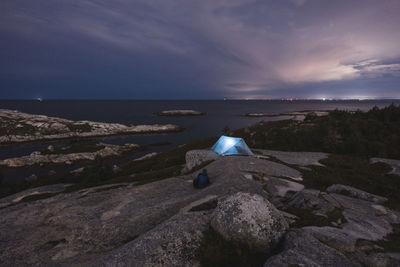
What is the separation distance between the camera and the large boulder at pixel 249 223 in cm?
730

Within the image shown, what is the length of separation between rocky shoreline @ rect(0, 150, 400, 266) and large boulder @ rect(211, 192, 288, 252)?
38 millimetres

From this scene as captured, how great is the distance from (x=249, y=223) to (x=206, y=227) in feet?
6.60

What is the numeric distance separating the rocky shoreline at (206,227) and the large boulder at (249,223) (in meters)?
0.04

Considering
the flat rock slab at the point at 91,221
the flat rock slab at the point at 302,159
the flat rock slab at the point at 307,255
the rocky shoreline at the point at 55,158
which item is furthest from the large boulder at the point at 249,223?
the rocky shoreline at the point at 55,158

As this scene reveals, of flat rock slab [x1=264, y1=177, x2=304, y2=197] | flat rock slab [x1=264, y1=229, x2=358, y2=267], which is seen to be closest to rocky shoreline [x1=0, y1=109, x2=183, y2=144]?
flat rock slab [x1=264, y1=177, x2=304, y2=197]

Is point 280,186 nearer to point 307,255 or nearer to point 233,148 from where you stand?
point 307,255

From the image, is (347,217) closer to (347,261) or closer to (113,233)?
(347,261)

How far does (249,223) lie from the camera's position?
24.6 feet

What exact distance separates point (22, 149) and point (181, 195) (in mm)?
71679

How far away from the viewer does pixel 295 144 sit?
3334 cm

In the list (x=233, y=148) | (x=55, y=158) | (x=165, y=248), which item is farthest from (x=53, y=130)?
(x=165, y=248)

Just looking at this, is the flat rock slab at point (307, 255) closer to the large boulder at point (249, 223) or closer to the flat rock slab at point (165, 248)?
the large boulder at point (249, 223)

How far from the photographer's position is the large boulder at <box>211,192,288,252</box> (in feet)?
23.9

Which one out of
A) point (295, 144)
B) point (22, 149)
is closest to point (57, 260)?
point (295, 144)
